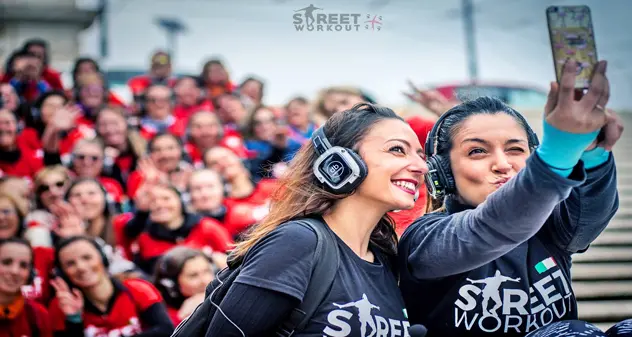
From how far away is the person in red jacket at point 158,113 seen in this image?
21.9ft

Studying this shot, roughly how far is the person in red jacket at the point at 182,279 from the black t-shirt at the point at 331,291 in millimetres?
2416

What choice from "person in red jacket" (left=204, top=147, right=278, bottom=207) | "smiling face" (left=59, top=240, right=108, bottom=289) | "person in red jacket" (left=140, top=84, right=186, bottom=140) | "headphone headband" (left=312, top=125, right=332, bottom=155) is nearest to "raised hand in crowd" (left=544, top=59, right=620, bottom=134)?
"headphone headband" (left=312, top=125, right=332, bottom=155)

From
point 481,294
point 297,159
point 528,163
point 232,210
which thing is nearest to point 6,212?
point 232,210

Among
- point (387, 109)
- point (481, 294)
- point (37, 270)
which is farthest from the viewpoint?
point (37, 270)

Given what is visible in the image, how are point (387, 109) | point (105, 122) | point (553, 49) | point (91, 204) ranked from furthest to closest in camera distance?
point (105, 122)
point (91, 204)
point (387, 109)
point (553, 49)

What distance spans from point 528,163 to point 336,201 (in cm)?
61

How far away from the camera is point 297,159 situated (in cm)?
213

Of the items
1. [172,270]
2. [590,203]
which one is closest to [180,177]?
[172,270]

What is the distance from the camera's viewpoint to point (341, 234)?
1974 mm

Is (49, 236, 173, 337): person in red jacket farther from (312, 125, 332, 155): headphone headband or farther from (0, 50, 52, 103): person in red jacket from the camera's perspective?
(0, 50, 52, 103): person in red jacket

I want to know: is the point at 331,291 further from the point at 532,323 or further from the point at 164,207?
the point at 164,207

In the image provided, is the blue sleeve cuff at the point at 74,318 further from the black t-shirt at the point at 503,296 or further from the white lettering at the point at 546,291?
the white lettering at the point at 546,291

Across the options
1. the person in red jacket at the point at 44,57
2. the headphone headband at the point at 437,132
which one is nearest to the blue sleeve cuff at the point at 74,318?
the headphone headband at the point at 437,132

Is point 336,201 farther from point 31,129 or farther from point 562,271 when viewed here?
point 31,129
